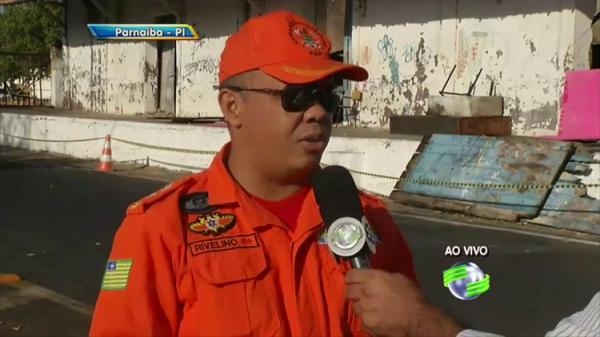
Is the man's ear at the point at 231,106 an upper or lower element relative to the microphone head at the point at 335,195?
upper

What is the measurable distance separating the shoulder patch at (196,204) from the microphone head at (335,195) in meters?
0.31

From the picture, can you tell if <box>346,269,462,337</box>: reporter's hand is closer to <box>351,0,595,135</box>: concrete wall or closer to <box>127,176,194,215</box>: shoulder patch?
<box>127,176,194,215</box>: shoulder patch

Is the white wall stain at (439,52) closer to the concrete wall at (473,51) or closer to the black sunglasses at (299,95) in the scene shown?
the concrete wall at (473,51)

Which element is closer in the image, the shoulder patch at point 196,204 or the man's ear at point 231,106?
the shoulder patch at point 196,204

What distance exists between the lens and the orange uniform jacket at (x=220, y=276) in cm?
202

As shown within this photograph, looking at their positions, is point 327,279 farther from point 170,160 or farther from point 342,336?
point 170,160

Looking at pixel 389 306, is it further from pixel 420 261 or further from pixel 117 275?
pixel 420 261

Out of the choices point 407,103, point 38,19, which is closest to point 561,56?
point 407,103

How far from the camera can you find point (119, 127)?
19.1 meters

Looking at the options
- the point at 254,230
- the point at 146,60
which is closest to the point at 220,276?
the point at 254,230

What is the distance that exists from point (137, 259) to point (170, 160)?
51.6 feet

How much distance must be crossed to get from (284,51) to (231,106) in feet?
0.89

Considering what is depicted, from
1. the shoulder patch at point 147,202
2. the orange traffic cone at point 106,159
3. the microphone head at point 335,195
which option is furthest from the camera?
the orange traffic cone at point 106,159

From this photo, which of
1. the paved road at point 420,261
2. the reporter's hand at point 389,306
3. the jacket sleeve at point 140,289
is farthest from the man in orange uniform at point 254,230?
the paved road at point 420,261
